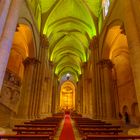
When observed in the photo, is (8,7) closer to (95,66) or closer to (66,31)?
(95,66)

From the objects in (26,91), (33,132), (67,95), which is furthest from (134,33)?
(67,95)

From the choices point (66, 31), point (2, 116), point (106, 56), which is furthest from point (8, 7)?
point (66, 31)

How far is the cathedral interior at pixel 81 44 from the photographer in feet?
22.1

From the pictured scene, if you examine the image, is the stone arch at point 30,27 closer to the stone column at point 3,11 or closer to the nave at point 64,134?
the stone column at point 3,11

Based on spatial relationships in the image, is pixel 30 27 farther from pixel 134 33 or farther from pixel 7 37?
pixel 134 33

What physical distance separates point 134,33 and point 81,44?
1606cm

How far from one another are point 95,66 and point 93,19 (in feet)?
15.8

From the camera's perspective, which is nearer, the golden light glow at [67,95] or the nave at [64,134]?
the nave at [64,134]

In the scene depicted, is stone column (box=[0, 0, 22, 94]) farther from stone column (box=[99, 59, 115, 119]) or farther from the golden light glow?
the golden light glow

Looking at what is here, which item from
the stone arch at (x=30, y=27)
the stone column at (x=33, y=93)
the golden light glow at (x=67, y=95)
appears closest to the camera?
the stone arch at (x=30, y=27)

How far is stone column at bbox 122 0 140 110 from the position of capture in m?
5.86

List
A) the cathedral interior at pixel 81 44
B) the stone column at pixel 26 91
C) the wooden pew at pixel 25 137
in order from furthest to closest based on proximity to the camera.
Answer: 1. the stone column at pixel 26 91
2. the cathedral interior at pixel 81 44
3. the wooden pew at pixel 25 137

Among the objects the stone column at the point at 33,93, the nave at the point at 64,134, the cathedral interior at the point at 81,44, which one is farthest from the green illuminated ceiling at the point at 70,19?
the nave at the point at 64,134

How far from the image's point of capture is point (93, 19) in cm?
1515
